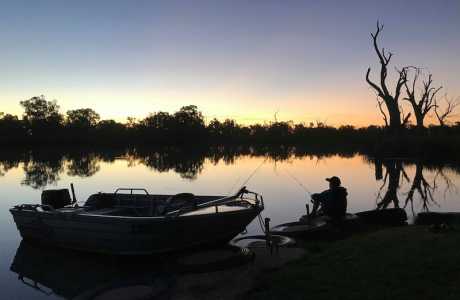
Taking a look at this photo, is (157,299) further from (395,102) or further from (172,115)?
(172,115)

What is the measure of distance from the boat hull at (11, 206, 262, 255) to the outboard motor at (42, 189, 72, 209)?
122 cm

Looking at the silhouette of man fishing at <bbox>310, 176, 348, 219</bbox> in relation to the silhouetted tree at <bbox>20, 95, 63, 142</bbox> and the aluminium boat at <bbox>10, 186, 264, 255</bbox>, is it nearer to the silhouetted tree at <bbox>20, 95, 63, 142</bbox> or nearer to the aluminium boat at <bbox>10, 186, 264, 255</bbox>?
the aluminium boat at <bbox>10, 186, 264, 255</bbox>

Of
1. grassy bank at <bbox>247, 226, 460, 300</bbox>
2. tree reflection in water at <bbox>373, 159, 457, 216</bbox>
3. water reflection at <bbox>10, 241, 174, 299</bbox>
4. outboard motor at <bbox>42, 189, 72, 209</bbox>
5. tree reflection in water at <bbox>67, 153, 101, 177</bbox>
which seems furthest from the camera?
tree reflection in water at <bbox>67, 153, 101, 177</bbox>

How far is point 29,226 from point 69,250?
1620 millimetres

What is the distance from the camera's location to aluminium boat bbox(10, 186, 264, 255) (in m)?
10.6

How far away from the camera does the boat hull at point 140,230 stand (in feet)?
34.8

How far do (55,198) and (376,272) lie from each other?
10.1 m

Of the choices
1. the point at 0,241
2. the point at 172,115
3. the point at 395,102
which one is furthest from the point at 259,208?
the point at 172,115

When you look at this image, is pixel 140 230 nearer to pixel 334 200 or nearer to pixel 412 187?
pixel 334 200

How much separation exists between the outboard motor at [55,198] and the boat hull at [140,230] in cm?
122

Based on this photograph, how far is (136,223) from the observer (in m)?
10.5

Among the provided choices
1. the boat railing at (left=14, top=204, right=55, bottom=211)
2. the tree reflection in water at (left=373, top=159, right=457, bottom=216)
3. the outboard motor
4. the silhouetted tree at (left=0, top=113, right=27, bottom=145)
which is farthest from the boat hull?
the silhouetted tree at (left=0, top=113, right=27, bottom=145)

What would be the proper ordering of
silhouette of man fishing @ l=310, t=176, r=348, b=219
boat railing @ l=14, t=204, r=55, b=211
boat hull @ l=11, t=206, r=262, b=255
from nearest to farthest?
boat hull @ l=11, t=206, r=262, b=255 < silhouette of man fishing @ l=310, t=176, r=348, b=219 < boat railing @ l=14, t=204, r=55, b=211

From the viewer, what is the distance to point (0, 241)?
44.6 ft
